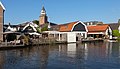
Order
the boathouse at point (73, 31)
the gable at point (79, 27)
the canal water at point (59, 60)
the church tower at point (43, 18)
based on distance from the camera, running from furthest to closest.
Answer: the church tower at point (43, 18) < the gable at point (79, 27) < the boathouse at point (73, 31) < the canal water at point (59, 60)

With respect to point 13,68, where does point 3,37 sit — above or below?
above

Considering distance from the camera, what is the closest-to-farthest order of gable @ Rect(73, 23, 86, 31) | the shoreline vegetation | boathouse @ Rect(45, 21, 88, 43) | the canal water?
the canal water < the shoreline vegetation < boathouse @ Rect(45, 21, 88, 43) < gable @ Rect(73, 23, 86, 31)

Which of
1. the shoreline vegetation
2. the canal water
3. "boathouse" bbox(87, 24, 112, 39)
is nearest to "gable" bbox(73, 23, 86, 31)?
"boathouse" bbox(87, 24, 112, 39)

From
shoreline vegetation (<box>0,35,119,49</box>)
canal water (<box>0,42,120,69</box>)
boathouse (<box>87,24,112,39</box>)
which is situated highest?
boathouse (<box>87,24,112,39</box>)

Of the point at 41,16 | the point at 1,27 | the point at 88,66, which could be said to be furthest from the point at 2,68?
the point at 41,16

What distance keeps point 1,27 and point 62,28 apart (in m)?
35.4

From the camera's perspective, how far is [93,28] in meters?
93.6

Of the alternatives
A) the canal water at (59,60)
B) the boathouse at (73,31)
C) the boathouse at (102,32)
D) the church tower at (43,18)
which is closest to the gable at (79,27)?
the boathouse at (73,31)

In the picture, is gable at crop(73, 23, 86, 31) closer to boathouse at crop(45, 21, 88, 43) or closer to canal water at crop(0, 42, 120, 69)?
boathouse at crop(45, 21, 88, 43)

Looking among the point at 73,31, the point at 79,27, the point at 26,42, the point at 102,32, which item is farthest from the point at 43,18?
the point at 26,42

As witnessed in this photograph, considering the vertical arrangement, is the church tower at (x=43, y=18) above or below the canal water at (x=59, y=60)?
above

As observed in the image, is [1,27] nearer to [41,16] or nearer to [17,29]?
[17,29]

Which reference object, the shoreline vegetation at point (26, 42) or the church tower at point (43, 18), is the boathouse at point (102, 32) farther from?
the church tower at point (43, 18)

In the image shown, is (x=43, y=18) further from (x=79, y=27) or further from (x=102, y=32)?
(x=79, y=27)
